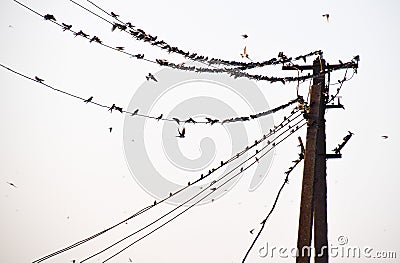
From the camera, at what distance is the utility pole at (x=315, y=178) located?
31.2 ft

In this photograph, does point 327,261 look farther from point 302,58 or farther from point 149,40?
point 149,40

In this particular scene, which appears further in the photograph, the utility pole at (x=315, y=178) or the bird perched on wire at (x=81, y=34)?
the utility pole at (x=315, y=178)

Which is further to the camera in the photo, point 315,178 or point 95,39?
point 315,178

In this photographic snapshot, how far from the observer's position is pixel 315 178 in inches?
397

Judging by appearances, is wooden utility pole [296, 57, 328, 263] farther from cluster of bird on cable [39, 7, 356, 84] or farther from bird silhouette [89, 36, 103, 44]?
bird silhouette [89, 36, 103, 44]

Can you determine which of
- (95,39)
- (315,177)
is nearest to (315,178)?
(315,177)

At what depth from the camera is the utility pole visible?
9508 mm

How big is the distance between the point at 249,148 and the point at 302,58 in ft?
8.08

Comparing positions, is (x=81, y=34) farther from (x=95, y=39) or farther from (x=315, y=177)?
(x=315, y=177)

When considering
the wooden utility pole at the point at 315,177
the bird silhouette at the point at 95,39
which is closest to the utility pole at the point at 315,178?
the wooden utility pole at the point at 315,177

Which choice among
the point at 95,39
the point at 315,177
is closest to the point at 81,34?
the point at 95,39

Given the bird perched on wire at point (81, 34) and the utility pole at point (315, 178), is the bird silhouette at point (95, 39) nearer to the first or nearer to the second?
the bird perched on wire at point (81, 34)

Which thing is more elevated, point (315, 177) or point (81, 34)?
point (81, 34)

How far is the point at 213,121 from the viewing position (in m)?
10.7
